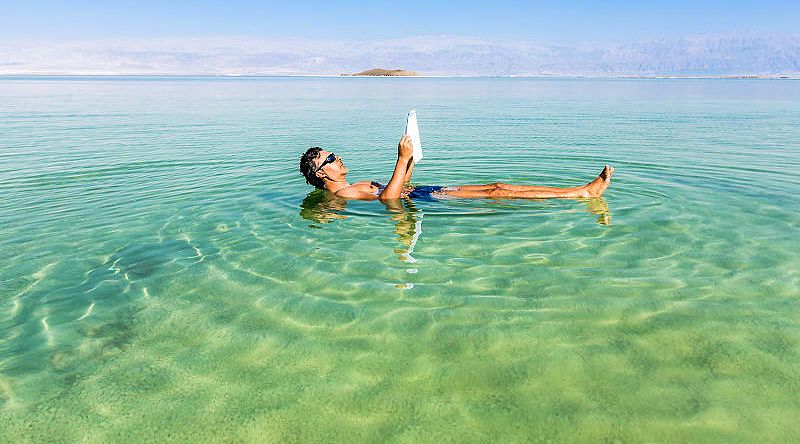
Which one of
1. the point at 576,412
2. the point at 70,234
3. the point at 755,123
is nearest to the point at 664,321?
the point at 576,412

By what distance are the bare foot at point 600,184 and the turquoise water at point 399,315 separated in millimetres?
243

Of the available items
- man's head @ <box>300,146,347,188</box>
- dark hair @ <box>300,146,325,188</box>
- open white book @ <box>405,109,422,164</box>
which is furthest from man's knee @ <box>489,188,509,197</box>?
dark hair @ <box>300,146,325,188</box>

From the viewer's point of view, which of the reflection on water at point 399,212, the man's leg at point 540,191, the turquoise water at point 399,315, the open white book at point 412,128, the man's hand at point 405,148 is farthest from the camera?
the man's leg at point 540,191

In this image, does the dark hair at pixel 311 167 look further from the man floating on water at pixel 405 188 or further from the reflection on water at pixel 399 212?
the reflection on water at pixel 399 212

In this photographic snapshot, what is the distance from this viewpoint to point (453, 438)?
3.58 metres

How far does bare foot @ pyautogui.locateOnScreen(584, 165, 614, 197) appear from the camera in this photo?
31.3ft

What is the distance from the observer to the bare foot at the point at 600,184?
31.3ft

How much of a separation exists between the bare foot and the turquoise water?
0.24 meters

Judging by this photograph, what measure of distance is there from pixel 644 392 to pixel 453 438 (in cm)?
151

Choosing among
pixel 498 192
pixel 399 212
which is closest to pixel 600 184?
pixel 498 192

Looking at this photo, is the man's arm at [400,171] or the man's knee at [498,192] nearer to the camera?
the man's arm at [400,171]

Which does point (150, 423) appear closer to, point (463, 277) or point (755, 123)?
point (463, 277)

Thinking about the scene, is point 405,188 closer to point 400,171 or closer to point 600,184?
point 400,171

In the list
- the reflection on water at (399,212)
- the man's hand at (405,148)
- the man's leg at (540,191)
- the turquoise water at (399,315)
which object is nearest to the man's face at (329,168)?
the reflection on water at (399,212)
